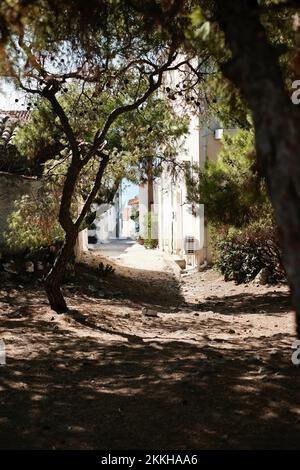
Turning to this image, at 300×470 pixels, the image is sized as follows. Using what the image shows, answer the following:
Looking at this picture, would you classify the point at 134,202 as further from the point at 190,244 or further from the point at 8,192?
the point at 8,192

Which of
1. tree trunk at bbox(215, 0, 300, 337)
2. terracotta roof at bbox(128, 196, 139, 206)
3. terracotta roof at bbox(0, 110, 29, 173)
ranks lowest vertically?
tree trunk at bbox(215, 0, 300, 337)

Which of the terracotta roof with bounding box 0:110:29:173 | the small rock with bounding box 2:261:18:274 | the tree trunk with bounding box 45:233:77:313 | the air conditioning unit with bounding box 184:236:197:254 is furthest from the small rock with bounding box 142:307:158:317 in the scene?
the air conditioning unit with bounding box 184:236:197:254

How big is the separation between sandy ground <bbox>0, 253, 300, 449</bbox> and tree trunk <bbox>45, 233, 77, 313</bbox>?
0.20 m

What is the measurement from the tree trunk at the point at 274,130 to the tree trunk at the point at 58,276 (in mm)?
6560

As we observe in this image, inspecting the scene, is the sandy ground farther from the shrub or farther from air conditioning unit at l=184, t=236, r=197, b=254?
air conditioning unit at l=184, t=236, r=197, b=254

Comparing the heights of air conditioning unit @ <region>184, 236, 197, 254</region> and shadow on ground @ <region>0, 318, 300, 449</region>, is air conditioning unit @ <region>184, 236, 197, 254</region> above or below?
above

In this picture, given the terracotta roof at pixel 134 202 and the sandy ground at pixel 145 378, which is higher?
the terracotta roof at pixel 134 202

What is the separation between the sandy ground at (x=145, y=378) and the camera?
12.7 ft

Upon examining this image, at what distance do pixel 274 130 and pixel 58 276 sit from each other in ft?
23.0

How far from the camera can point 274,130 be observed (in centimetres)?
246

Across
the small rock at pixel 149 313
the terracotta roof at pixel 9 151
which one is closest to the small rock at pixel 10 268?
the terracotta roof at pixel 9 151

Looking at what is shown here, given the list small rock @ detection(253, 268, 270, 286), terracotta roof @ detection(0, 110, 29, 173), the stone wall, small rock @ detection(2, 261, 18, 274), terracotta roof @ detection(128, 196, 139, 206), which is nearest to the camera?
small rock @ detection(2, 261, 18, 274)

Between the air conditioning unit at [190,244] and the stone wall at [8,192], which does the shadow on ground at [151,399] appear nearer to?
the stone wall at [8,192]

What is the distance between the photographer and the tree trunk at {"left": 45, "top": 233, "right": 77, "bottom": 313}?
29.6 ft
